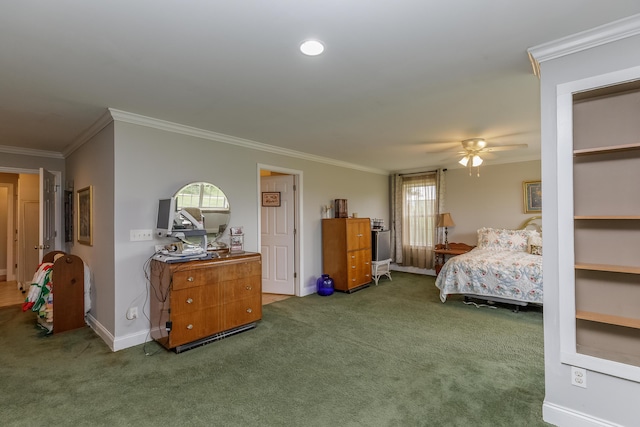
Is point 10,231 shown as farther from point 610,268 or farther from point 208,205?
point 610,268

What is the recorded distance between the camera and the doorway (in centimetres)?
508

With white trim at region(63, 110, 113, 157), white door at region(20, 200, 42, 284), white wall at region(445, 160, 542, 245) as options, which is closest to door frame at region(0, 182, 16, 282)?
white door at region(20, 200, 42, 284)

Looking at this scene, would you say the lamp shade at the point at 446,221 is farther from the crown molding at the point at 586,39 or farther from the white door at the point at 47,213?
the white door at the point at 47,213

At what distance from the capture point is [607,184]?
1.87 metres

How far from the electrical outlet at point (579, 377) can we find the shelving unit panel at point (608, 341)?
0.34ft

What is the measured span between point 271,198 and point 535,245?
429cm

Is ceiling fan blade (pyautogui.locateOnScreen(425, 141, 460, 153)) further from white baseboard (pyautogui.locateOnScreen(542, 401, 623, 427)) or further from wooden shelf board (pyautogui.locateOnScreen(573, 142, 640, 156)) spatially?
white baseboard (pyautogui.locateOnScreen(542, 401, 623, 427))

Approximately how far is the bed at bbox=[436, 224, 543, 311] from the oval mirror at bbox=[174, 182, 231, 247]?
324 cm

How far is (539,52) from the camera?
1.94 meters

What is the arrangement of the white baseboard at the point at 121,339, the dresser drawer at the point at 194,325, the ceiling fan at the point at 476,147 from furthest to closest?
the ceiling fan at the point at 476,147
the white baseboard at the point at 121,339
the dresser drawer at the point at 194,325

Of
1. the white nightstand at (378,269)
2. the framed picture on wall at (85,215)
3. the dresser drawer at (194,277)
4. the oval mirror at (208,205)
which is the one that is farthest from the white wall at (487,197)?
the framed picture on wall at (85,215)

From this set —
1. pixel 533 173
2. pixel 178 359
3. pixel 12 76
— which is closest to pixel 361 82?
pixel 12 76

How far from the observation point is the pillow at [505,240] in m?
5.19

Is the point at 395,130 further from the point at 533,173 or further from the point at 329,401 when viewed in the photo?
the point at 533,173
